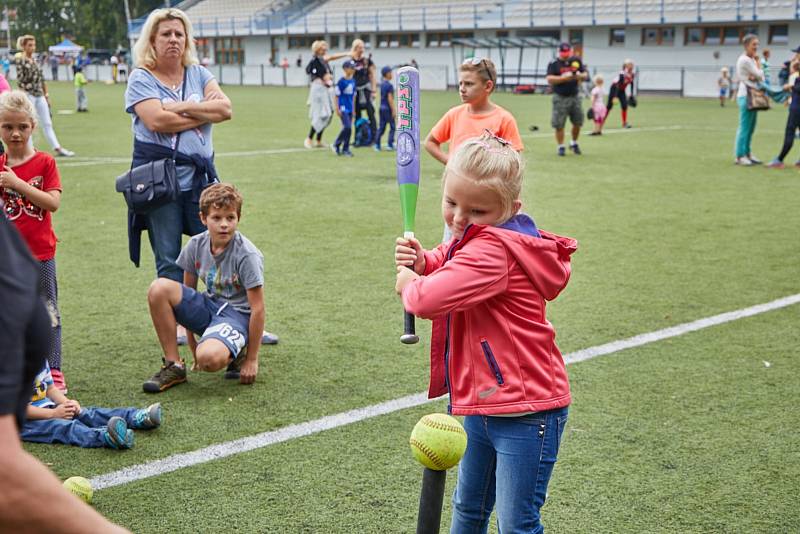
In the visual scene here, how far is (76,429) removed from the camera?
4.37 meters

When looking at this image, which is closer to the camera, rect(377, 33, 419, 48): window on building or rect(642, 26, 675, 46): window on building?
rect(642, 26, 675, 46): window on building

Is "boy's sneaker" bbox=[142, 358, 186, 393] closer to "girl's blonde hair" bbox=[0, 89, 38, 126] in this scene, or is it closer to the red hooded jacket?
"girl's blonde hair" bbox=[0, 89, 38, 126]

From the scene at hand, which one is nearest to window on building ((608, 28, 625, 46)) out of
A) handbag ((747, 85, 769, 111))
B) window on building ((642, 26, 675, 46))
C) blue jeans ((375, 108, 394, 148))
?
window on building ((642, 26, 675, 46))

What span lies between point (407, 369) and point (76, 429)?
1.97 m

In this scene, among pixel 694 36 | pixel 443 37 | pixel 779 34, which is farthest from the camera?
pixel 443 37

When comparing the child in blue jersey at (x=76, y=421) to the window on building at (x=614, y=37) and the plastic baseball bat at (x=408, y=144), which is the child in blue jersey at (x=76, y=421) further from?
the window on building at (x=614, y=37)

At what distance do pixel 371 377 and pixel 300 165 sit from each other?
10641 millimetres

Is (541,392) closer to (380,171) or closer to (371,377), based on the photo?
(371,377)

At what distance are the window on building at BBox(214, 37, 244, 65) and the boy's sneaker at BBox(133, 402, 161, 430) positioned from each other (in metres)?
72.7

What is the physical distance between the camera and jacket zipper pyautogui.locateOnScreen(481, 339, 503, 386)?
2.72m

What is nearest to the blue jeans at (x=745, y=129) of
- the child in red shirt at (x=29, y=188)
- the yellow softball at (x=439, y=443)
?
the child in red shirt at (x=29, y=188)

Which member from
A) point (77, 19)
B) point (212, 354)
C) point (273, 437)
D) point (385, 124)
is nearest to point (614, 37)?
point (385, 124)

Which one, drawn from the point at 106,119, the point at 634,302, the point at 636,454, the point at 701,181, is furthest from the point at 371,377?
the point at 106,119

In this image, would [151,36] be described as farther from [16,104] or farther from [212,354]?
[212,354]
